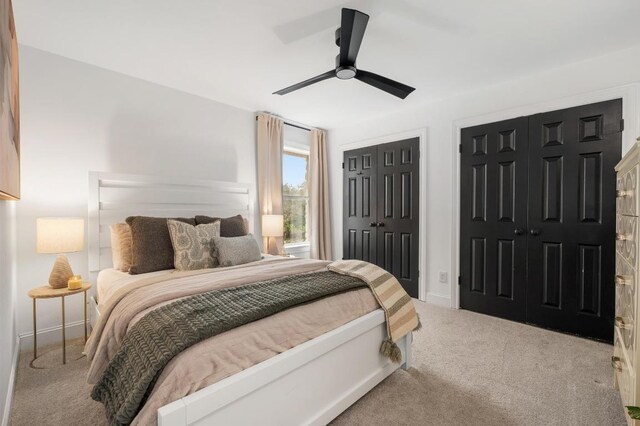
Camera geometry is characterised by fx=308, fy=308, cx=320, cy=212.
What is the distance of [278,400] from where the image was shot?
53.8 inches

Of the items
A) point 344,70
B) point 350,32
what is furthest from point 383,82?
point 350,32

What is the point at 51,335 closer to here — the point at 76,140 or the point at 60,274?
the point at 60,274

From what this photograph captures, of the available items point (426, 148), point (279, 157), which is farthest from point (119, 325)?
point (426, 148)

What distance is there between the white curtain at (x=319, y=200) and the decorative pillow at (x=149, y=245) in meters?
2.47

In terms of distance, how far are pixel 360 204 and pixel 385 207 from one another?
1.41 feet

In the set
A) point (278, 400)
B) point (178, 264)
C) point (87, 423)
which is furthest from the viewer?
point (178, 264)

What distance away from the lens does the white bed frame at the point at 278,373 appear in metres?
1.14

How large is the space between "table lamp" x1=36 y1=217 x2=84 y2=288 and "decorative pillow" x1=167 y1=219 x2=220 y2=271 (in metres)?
0.64

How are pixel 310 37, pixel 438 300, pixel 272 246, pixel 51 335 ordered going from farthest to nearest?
pixel 272 246
pixel 438 300
pixel 51 335
pixel 310 37

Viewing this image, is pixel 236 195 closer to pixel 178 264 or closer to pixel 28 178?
pixel 178 264

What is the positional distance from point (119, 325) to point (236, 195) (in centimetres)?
244

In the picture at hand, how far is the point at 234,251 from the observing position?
267 centimetres

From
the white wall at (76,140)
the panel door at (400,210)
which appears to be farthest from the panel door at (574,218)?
the white wall at (76,140)

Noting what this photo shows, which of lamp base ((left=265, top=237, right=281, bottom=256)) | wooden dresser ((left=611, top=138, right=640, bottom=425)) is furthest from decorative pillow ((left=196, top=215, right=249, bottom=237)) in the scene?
wooden dresser ((left=611, top=138, right=640, bottom=425))
